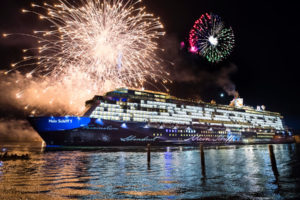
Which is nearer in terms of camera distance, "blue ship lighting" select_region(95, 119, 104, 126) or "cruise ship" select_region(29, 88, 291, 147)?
"cruise ship" select_region(29, 88, 291, 147)

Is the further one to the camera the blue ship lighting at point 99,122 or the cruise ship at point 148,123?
the blue ship lighting at point 99,122

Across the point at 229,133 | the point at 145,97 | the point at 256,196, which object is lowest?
the point at 256,196

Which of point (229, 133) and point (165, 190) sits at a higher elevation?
point (229, 133)

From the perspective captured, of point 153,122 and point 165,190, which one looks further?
point 153,122

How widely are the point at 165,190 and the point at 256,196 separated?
2887mm

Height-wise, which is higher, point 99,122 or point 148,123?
point 148,123

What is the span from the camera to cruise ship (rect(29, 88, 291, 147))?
34844 millimetres

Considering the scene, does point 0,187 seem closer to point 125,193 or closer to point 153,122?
point 125,193

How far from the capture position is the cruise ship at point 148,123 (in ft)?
114

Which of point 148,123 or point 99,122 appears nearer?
point 99,122

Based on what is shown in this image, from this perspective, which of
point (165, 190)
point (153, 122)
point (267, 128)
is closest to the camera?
point (165, 190)

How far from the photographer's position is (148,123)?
44.3 m

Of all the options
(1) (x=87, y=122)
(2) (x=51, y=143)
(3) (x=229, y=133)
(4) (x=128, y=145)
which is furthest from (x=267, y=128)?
(2) (x=51, y=143)

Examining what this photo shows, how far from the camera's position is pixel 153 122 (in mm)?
45438
